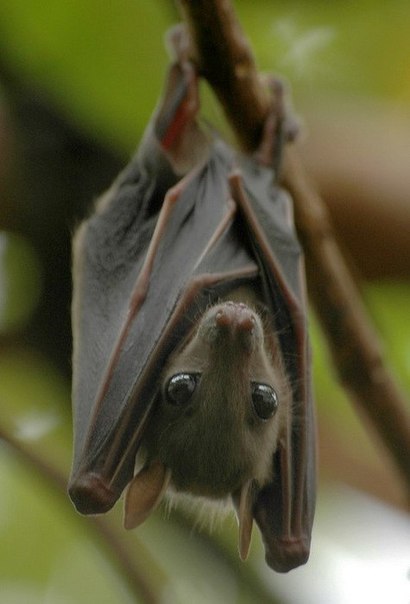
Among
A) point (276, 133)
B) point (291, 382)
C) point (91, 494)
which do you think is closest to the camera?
point (91, 494)

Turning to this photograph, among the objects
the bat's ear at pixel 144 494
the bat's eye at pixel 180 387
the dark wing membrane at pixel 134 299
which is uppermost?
the dark wing membrane at pixel 134 299

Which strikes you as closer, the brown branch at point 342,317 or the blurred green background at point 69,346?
the brown branch at point 342,317

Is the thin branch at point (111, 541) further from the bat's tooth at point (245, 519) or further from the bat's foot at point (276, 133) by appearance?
the bat's foot at point (276, 133)

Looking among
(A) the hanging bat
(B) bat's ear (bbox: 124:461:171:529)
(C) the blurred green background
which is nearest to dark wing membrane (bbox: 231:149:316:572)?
(A) the hanging bat

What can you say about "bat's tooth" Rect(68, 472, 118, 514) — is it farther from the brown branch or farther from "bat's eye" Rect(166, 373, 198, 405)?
the brown branch

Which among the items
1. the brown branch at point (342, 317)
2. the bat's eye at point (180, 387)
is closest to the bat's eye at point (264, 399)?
the bat's eye at point (180, 387)

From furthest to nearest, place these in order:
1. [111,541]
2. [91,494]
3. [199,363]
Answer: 1. [111,541]
2. [199,363]
3. [91,494]

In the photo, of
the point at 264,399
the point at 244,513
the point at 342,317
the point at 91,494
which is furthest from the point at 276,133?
the point at 91,494

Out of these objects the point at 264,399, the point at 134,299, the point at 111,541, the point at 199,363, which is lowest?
the point at 111,541

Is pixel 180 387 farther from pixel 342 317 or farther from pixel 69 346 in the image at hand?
pixel 69 346
